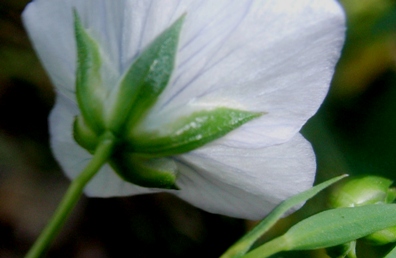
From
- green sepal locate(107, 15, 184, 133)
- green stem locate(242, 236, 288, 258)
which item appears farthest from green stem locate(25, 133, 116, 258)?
green stem locate(242, 236, 288, 258)

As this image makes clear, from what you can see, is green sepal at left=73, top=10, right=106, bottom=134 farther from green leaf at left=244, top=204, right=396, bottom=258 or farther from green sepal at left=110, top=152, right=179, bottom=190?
green leaf at left=244, top=204, right=396, bottom=258

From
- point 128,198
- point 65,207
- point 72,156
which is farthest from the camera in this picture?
point 128,198

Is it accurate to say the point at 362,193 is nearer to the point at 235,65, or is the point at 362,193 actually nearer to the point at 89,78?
the point at 235,65

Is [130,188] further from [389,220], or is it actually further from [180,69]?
[389,220]

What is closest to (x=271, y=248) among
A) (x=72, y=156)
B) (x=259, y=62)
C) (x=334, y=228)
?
(x=334, y=228)

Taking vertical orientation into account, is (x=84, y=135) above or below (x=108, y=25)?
below

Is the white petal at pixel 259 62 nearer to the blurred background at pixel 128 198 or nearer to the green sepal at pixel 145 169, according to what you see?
the green sepal at pixel 145 169

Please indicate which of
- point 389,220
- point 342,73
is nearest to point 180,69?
point 389,220

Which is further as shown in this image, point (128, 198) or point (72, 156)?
point (128, 198)
